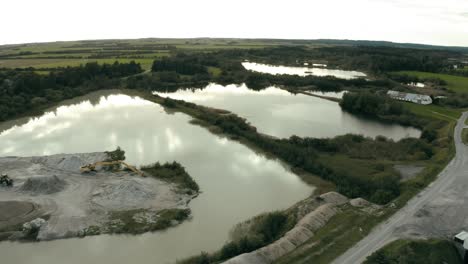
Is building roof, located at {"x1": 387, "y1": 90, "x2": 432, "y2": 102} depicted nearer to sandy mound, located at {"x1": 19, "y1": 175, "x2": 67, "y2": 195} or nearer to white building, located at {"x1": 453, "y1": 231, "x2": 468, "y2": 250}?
white building, located at {"x1": 453, "y1": 231, "x2": 468, "y2": 250}

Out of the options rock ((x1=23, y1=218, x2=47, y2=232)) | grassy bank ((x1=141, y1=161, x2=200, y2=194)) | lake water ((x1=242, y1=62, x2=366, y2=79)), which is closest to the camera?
rock ((x1=23, y1=218, x2=47, y2=232))

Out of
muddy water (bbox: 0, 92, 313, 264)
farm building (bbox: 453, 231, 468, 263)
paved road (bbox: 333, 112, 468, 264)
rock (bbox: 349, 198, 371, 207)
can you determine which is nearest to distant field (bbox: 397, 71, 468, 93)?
paved road (bbox: 333, 112, 468, 264)

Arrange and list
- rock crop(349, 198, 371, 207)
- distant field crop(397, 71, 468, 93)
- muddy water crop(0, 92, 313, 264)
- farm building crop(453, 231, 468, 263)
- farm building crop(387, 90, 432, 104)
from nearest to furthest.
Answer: farm building crop(453, 231, 468, 263), muddy water crop(0, 92, 313, 264), rock crop(349, 198, 371, 207), farm building crop(387, 90, 432, 104), distant field crop(397, 71, 468, 93)

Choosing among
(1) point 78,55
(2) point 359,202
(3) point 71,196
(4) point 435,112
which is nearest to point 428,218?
(2) point 359,202

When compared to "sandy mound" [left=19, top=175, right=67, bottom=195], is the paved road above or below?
above

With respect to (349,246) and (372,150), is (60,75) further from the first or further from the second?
(349,246)
